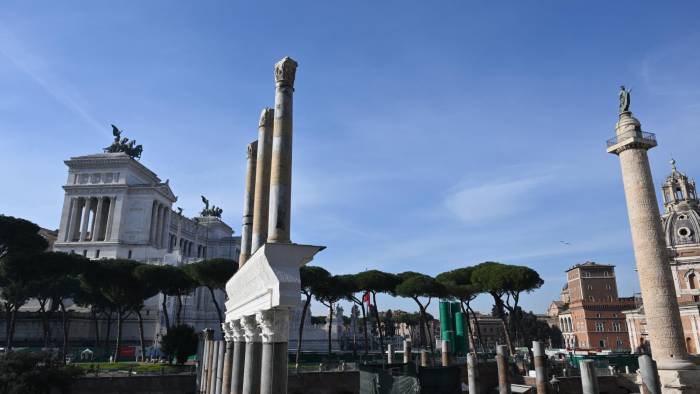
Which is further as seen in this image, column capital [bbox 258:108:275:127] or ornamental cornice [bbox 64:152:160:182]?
ornamental cornice [bbox 64:152:160:182]

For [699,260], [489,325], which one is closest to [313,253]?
[699,260]

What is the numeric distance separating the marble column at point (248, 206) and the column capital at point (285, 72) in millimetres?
5802

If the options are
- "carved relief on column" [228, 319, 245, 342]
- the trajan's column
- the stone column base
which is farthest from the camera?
the trajan's column

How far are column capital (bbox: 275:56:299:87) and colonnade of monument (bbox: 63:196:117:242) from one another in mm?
63639

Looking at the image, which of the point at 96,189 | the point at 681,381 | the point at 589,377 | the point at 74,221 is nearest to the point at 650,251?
the point at 681,381

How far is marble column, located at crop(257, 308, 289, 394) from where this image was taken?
30.7 ft

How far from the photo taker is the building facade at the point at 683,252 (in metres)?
53.8

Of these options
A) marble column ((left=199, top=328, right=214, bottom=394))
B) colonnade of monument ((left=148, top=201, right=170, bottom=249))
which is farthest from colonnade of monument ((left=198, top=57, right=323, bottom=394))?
colonnade of monument ((left=148, top=201, right=170, bottom=249))

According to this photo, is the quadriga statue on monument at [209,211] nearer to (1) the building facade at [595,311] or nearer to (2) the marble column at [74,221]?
(2) the marble column at [74,221]

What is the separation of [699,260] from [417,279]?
39726 mm

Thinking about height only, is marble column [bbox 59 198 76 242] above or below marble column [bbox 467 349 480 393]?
above

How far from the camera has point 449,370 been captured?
17250 mm

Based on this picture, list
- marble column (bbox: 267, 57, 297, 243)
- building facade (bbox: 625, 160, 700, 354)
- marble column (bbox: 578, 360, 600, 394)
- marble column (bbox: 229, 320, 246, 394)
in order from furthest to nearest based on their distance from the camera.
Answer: building facade (bbox: 625, 160, 700, 354) < marble column (bbox: 578, 360, 600, 394) < marble column (bbox: 229, 320, 246, 394) < marble column (bbox: 267, 57, 297, 243)

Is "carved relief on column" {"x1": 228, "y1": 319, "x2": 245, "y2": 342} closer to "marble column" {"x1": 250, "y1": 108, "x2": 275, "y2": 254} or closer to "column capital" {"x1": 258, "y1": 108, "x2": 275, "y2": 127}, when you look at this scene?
"marble column" {"x1": 250, "y1": 108, "x2": 275, "y2": 254}
